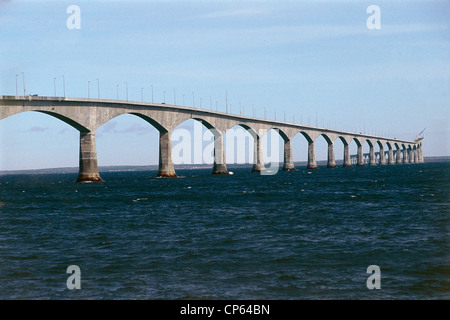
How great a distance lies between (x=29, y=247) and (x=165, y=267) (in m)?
7.43

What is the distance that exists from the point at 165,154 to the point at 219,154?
1890 centimetres

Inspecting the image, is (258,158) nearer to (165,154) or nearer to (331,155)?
(165,154)

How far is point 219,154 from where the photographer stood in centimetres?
10962

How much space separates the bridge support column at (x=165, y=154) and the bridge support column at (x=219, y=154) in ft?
47.8

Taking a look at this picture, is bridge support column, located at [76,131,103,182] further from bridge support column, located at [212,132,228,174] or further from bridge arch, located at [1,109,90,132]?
bridge support column, located at [212,132,228,174]

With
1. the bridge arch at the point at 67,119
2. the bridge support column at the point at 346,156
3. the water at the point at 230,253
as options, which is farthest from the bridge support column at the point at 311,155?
the water at the point at 230,253

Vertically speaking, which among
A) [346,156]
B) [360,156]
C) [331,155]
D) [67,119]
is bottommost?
[360,156]

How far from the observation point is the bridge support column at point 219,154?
10750 centimetres

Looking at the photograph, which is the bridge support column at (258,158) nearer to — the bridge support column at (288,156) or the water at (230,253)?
the bridge support column at (288,156)

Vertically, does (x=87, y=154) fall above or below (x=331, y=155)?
above

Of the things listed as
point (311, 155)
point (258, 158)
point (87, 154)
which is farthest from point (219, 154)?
point (311, 155)

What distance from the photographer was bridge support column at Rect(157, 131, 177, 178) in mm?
91812

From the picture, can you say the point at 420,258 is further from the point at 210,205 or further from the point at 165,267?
the point at 210,205

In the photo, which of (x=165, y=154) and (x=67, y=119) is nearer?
(x=67, y=119)
